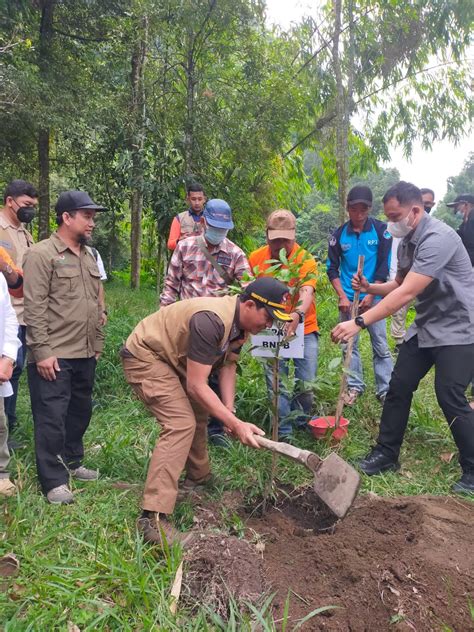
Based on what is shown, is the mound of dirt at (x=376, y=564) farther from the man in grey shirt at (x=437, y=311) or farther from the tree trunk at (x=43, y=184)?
the tree trunk at (x=43, y=184)

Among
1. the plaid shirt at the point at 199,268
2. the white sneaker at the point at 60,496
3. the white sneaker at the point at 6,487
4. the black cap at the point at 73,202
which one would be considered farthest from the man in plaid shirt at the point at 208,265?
the white sneaker at the point at 6,487

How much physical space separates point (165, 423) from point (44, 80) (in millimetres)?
6283

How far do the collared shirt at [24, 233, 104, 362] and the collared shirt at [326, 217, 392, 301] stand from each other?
2.20 meters

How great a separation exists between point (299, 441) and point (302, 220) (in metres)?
27.6

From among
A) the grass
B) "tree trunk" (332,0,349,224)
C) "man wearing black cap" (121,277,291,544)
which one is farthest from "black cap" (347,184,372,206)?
"tree trunk" (332,0,349,224)

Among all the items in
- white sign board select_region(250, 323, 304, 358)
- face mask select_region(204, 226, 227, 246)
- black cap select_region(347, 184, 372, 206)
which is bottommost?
white sign board select_region(250, 323, 304, 358)

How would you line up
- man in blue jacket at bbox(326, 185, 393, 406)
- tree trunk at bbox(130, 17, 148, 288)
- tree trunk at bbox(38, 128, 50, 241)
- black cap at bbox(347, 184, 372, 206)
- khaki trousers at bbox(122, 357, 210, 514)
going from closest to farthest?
khaki trousers at bbox(122, 357, 210, 514), black cap at bbox(347, 184, 372, 206), man in blue jacket at bbox(326, 185, 393, 406), tree trunk at bbox(130, 17, 148, 288), tree trunk at bbox(38, 128, 50, 241)

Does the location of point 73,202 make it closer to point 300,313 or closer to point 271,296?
point 271,296

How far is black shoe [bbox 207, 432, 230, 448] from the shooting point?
3939 mm

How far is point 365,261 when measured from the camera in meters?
4.54

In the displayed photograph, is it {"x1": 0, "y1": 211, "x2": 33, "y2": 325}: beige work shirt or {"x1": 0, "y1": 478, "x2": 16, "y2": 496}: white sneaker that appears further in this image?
{"x1": 0, "y1": 211, "x2": 33, "y2": 325}: beige work shirt

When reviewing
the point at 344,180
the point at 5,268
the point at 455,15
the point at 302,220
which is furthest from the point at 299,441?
the point at 302,220

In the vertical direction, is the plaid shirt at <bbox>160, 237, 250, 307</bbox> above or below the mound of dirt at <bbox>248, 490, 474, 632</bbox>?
above

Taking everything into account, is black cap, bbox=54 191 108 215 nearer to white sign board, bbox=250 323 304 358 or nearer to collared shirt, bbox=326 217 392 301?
white sign board, bbox=250 323 304 358
